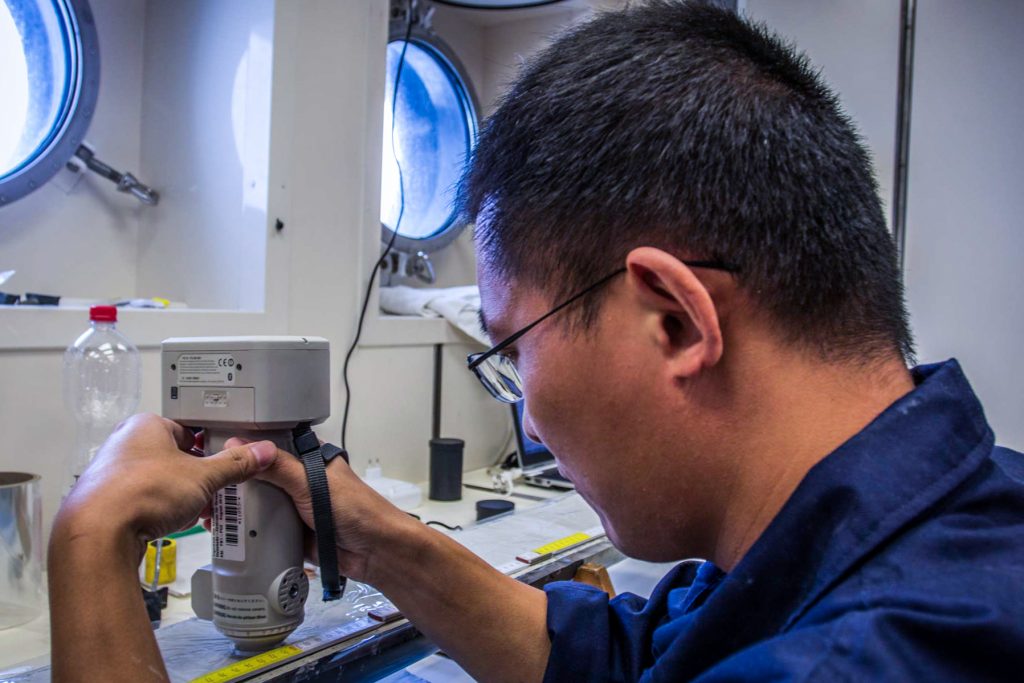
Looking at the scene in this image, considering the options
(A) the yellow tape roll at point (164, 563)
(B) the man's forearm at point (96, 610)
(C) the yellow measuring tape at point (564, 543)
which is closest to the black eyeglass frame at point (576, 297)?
(B) the man's forearm at point (96, 610)

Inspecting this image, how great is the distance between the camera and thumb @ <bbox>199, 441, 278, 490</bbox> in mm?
733

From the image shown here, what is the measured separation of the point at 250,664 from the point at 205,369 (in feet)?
1.05

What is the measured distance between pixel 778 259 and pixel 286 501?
22.1 inches

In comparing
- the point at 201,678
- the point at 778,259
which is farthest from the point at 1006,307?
the point at 201,678

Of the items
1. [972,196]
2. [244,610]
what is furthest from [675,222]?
[972,196]

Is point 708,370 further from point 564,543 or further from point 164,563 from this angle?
point 164,563

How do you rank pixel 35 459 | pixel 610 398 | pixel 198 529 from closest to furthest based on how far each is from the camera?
pixel 610 398 < pixel 35 459 < pixel 198 529

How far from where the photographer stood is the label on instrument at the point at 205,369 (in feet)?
2.61

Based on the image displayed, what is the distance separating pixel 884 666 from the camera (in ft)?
1.42

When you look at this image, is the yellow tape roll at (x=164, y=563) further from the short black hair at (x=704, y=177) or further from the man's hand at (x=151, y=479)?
the short black hair at (x=704, y=177)

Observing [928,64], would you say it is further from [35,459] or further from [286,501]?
[35,459]

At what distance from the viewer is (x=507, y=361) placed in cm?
83

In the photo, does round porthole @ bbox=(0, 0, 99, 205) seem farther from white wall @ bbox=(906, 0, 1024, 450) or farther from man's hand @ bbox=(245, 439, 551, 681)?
white wall @ bbox=(906, 0, 1024, 450)

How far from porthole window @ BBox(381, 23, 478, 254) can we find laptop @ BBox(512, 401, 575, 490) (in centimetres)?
71
